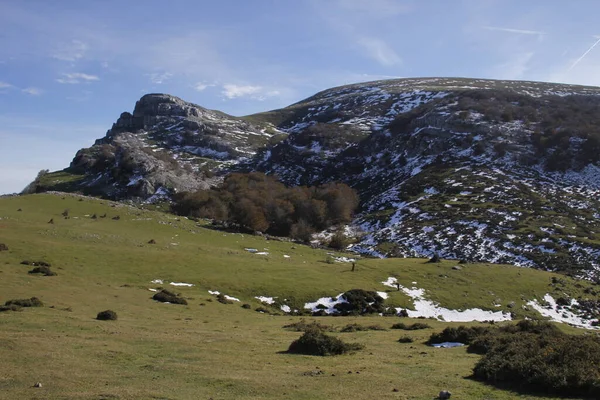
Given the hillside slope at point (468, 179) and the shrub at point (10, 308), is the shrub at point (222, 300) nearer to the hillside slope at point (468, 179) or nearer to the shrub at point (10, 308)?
the shrub at point (10, 308)

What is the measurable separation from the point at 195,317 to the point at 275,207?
2994 inches

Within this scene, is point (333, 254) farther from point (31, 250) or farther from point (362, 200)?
point (362, 200)

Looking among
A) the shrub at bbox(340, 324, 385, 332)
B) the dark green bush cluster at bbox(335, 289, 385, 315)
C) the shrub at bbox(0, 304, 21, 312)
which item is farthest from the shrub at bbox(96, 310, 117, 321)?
the dark green bush cluster at bbox(335, 289, 385, 315)

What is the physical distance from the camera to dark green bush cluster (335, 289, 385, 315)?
4847cm

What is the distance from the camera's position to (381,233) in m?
104

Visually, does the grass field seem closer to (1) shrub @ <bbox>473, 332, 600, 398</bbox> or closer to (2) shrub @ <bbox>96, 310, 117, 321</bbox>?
(2) shrub @ <bbox>96, 310, 117, 321</bbox>

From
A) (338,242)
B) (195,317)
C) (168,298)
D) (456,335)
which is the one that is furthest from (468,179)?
(195,317)

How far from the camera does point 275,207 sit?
11225 centimetres

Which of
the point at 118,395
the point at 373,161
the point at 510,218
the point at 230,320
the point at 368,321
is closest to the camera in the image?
the point at 118,395

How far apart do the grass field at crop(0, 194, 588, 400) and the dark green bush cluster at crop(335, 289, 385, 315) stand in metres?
2.14

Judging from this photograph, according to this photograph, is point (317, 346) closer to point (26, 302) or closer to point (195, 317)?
point (195, 317)

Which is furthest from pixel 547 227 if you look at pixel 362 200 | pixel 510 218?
pixel 362 200

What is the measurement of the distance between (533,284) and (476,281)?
8.04m

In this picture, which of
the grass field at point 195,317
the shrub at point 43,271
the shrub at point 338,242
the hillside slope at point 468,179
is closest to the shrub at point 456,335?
the grass field at point 195,317
